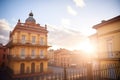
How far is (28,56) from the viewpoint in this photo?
23922 millimetres

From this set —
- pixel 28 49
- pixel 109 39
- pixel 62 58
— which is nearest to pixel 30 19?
pixel 28 49

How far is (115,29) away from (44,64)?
736 inches

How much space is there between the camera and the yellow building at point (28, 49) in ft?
73.9

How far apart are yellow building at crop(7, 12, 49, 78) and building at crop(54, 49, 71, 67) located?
1652 centimetres

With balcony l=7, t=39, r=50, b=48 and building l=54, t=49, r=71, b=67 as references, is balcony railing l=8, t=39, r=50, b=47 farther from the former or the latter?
building l=54, t=49, r=71, b=67

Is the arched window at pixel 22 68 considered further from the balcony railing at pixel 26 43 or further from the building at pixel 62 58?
the building at pixel 62 58

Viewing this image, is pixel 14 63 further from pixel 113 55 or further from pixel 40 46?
pixel 113 55

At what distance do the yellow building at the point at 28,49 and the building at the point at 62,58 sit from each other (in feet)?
54.2

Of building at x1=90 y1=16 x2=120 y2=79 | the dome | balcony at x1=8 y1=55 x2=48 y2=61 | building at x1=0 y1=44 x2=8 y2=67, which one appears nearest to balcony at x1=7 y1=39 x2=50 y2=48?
balcony at x1=8 y1=55 x2=48 y2=61

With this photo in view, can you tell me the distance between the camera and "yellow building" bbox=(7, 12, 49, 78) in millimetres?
22531

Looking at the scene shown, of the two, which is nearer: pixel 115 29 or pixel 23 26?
pixel 115 29

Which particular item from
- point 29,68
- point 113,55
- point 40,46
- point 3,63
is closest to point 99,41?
point 113,55

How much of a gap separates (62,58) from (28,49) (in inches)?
835

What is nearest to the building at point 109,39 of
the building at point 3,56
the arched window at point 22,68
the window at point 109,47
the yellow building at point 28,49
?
the window at point 109,47
